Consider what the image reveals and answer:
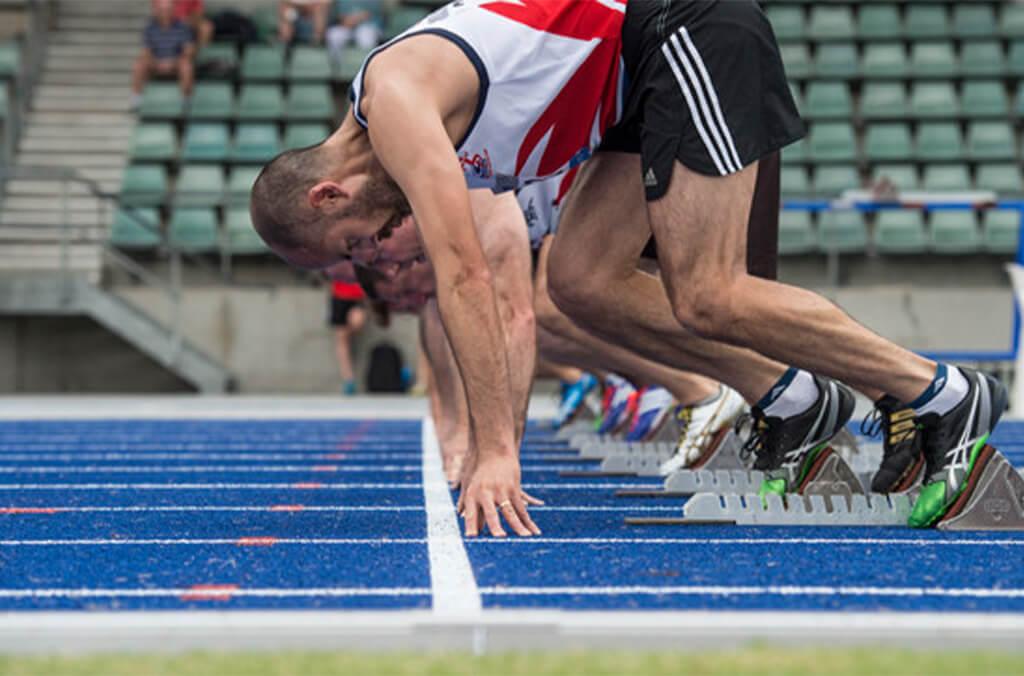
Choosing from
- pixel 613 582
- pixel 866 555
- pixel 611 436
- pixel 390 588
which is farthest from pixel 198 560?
pixel 611 436

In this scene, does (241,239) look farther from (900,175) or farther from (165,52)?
(900,175)

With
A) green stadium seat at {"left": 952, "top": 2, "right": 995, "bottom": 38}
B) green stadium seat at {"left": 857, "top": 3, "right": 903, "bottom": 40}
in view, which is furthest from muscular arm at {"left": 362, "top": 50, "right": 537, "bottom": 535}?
green stadium seat at {"left": 952, "top": 2, "right": 995, "bottom": 38}

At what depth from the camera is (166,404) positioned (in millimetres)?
10781

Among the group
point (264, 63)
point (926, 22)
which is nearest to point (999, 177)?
point (926, 22)

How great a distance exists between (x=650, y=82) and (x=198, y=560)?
1494mm

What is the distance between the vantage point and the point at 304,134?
14.2 metres

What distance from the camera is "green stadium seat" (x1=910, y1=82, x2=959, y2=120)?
14648 mm

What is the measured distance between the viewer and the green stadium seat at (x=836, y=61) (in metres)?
15.1

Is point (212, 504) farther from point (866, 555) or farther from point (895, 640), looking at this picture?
point (895, 640)

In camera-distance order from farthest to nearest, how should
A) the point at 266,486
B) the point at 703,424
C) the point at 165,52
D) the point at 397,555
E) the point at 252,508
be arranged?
the point at 165,52 → the point at 266,486 → the point at 703,424 → the point at 252,508 → the point at 397,555

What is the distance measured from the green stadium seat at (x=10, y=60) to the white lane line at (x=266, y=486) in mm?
11174

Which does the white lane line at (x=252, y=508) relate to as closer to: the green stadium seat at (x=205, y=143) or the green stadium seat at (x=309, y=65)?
the green stadium seat at (x=205, y=143)

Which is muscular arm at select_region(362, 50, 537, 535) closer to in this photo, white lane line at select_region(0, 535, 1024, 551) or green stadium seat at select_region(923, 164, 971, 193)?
white lane line at select_region(0, 535, 1024, 551)

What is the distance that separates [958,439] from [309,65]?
12.8 m
